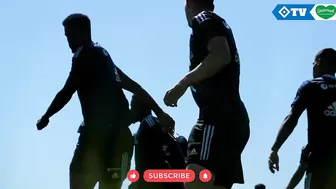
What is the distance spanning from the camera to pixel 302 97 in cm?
618

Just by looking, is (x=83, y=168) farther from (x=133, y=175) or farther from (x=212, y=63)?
(x=212, y=63)

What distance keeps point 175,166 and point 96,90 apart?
1766 millimetres

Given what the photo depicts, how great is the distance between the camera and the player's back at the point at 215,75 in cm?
455

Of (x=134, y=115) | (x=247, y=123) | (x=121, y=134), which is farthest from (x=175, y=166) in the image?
(x=247, y=123)

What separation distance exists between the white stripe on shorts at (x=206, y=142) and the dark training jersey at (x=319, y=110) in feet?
6.13

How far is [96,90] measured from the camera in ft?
21.3

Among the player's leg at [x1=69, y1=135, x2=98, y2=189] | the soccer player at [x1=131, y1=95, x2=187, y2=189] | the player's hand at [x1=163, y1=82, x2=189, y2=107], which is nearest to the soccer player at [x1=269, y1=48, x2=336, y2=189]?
the player's leg at [x1=69, y1=135, x2=98, y2=189]

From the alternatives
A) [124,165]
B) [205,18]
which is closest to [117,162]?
[124,165]

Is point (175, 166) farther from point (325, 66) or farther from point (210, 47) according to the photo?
point (210, 47)

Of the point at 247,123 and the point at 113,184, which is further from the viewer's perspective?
the point at 113,184

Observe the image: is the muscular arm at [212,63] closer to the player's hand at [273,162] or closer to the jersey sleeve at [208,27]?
the jersey sleeve at [208,27]

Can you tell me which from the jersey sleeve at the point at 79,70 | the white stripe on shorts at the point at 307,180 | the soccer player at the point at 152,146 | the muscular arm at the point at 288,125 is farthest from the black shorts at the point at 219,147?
the soccer player at the point at 152,146

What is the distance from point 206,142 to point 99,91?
7.28 feet

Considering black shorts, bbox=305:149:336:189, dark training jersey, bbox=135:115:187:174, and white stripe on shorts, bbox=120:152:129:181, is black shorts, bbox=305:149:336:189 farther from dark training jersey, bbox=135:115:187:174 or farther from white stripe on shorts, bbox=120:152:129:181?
dark training jersey, bbox=135:115:187:174
